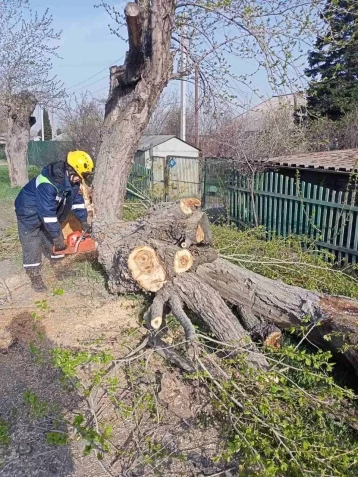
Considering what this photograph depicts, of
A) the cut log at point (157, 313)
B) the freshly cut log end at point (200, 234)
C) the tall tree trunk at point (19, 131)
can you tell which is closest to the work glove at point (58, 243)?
the cut log at point (157, 313)

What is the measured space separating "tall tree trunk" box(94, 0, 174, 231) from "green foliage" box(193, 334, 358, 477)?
2953mm

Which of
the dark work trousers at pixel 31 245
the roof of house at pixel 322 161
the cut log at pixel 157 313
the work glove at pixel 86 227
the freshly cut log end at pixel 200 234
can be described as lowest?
the cut log at pixel 157 313

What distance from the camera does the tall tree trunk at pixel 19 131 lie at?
14.8 metres

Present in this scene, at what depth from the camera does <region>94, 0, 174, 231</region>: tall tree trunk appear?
4.78 m

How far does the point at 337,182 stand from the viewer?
25.5ft

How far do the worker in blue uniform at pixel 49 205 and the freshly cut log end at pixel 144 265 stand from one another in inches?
58.3

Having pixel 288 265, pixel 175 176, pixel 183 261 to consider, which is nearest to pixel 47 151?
pixel 175 176

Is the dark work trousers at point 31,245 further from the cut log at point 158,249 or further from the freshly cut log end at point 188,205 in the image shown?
the freshly cut log end at point 188,205

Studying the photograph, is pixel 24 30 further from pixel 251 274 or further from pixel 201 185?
pixel 251 274

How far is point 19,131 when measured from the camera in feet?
50.0

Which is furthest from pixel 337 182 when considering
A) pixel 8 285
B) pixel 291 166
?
pixel 8 285

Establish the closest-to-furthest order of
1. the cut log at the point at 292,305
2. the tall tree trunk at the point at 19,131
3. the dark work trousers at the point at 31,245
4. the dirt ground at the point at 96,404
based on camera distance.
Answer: the dirt ground at the point at 96,404
the cut log at the point at 292,305
the dark work trousers at the point at 31,245
the tall tree trunk at the point at 19,131

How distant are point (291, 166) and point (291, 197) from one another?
1.05 meters

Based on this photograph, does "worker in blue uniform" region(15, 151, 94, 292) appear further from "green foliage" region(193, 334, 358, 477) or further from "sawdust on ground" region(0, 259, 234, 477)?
"green foliage" region(193, 334, 358, 477)
